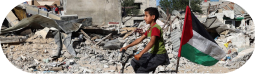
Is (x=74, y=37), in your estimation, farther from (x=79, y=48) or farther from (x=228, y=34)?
(x=228, y=34)

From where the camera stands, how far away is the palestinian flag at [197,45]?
320cm

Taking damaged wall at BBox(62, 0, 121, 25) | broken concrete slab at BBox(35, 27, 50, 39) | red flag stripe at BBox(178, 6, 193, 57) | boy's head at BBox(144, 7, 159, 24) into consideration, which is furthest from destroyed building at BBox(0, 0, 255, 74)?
damaged wall at BBox(62, 0, 121, 25)

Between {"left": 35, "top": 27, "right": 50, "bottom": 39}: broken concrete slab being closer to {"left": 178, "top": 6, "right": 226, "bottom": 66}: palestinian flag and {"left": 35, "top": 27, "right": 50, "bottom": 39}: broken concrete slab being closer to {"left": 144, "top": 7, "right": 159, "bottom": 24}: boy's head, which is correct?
{"left": 144, "top": 7, "right": 159, "bottom": 24}: boy's head

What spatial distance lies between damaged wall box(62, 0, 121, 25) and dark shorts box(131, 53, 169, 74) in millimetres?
12392

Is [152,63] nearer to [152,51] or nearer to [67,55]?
[152,51]

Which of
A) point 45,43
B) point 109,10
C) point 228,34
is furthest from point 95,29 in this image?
point 228,34

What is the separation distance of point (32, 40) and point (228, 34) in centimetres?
977

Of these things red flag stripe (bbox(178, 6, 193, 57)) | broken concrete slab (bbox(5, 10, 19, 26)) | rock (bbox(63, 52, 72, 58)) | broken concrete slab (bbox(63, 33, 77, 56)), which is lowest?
rock (bbox(63, 52, 72, 58))

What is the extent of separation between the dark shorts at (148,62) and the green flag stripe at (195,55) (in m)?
0.39

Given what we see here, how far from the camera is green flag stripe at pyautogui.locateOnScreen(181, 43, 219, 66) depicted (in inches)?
129

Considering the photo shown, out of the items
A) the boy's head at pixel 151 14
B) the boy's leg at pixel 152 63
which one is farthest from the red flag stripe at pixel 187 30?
the boy's head at pixel 151 14

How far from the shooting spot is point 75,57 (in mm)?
7988

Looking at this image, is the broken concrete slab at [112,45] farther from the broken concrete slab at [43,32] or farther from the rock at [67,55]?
the broken concrete slab at [43,32]

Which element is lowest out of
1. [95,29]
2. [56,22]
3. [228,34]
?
[228,34]
